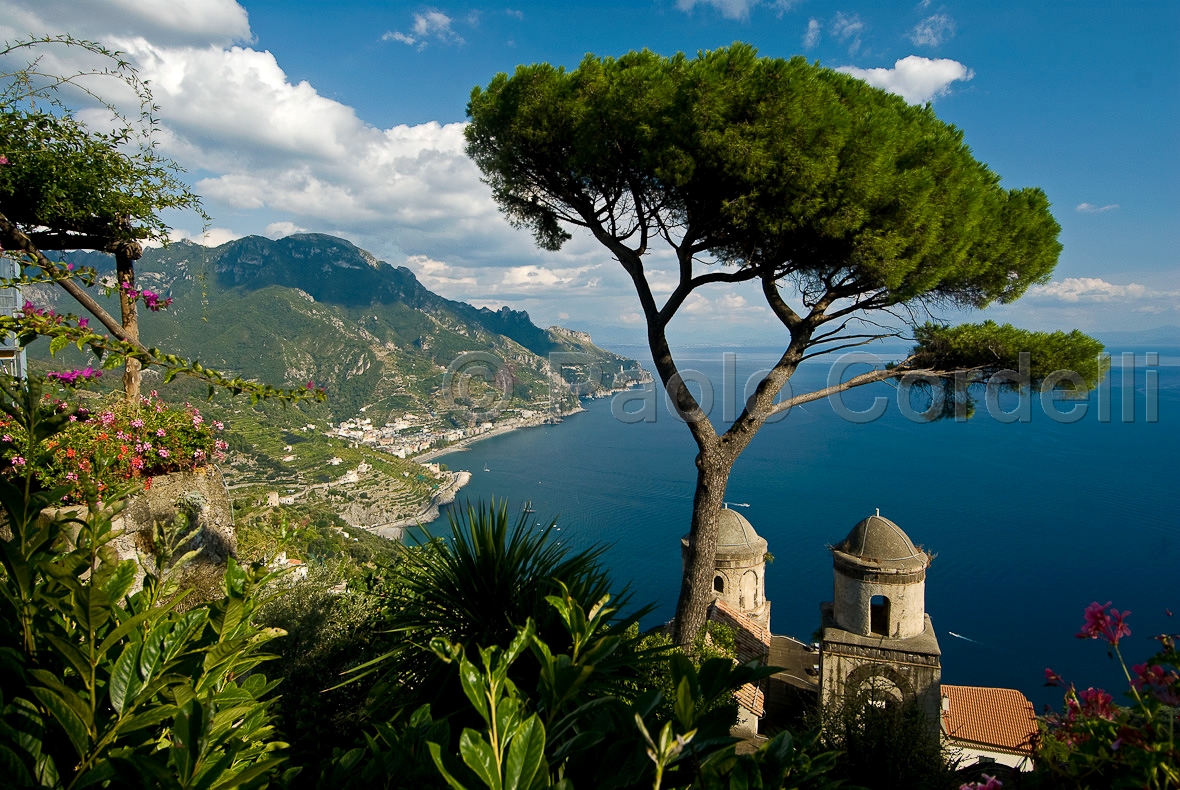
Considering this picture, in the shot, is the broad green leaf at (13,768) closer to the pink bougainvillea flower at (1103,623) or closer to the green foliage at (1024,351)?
the pink bougainvillea flower at (1103,623)

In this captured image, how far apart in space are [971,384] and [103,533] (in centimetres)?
720

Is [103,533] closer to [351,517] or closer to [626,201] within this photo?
[626,201]

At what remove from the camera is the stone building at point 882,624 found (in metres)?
7.33

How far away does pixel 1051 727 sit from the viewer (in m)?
1.63

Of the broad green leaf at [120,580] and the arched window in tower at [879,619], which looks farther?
the arched window in tower at [879,619]

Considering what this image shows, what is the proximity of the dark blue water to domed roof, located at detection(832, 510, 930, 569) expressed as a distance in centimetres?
294

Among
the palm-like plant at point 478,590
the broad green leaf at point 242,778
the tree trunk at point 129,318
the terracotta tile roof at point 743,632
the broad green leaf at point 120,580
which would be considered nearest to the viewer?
the broad green leaf at point 242,778

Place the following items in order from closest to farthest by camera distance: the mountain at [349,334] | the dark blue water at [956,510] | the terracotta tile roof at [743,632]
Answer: the terracotta tile roof at [743,632] < the dark blue water at [956,510] < the mountain at [349,334]

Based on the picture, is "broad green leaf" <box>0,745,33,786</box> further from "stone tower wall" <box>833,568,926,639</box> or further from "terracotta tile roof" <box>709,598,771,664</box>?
"terracotta tile roof" <box>709,598,771,664</box>

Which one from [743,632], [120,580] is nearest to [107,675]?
[120,580]

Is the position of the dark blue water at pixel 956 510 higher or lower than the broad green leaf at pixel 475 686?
lower

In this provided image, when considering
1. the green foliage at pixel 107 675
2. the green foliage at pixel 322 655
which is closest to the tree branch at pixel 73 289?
the green foliage at pixel 322 655

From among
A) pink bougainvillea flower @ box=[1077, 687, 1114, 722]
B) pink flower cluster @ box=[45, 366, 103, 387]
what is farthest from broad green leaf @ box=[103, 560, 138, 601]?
pink bougainvillea flower @ box=[1077, 687, 1114, 722]

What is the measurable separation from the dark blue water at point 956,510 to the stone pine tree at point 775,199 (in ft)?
14.6
